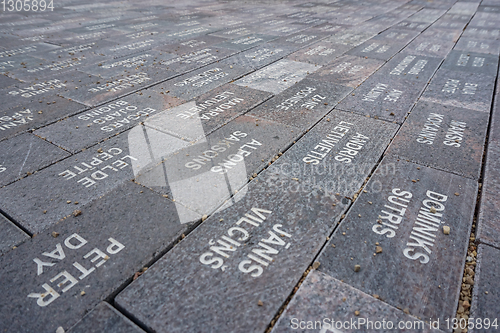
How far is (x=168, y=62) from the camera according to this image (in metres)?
8.02

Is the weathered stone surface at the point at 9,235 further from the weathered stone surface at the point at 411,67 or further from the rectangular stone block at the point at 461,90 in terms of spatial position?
the weathered stone surface at the point at 411,67

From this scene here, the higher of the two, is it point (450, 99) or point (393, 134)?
point (450, 99)

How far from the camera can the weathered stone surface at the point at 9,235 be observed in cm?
315

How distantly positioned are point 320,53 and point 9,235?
7.86m

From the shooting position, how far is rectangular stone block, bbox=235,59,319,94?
21.9 ft

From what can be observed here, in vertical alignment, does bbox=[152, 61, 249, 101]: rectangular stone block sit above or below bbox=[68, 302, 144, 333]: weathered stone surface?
above

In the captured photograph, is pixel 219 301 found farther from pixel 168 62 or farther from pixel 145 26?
pixel 145 26

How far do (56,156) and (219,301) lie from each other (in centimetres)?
326

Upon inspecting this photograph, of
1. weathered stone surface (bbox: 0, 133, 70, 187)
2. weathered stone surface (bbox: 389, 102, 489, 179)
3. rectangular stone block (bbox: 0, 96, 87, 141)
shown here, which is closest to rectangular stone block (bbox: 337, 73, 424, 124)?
weathered stone surface (bbox: 389, 102, 489, 179)

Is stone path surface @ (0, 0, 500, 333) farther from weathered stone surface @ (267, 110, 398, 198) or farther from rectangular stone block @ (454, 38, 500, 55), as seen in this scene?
rectangular stone block @ (454, 38, 500, 55)

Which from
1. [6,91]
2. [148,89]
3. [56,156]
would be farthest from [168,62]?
[56,156]

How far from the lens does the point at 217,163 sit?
4289mm

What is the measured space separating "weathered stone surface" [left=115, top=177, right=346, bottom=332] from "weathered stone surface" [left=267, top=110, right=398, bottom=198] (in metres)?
0.29

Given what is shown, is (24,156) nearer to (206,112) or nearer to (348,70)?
(206,112)
